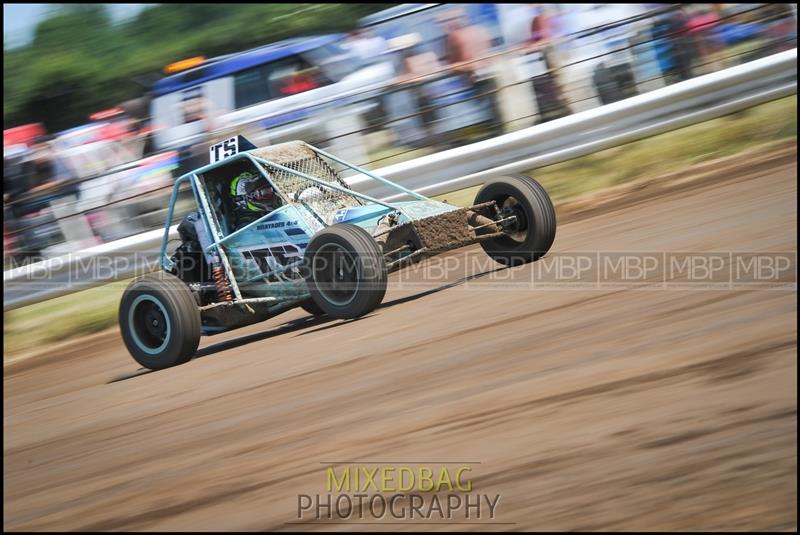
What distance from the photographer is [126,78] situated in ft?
54.3

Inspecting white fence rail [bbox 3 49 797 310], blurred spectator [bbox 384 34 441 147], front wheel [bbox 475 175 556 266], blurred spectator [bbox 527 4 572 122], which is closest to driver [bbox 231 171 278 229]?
front wheel [bbox 475 175 556 266]

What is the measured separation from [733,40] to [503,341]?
15.6ft

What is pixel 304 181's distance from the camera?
6.32m

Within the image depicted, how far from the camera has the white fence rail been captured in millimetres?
8109

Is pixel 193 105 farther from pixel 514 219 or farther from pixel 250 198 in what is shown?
pixel 514 219

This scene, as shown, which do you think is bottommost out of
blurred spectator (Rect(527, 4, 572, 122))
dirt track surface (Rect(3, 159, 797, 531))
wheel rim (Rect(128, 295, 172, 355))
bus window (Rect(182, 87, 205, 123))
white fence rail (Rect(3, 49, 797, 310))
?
dirt track surface (Rect(3, 159, 797, 531))

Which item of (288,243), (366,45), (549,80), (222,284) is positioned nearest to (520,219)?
(288,243)

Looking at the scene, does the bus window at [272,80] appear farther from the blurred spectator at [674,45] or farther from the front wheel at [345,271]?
the front wheel at [345,271]

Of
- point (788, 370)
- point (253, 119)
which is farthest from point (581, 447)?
point (253, 119)

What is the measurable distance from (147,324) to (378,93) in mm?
3277

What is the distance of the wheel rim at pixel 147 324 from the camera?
6.22 m

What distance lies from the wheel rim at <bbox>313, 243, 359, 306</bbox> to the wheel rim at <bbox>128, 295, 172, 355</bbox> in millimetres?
1109

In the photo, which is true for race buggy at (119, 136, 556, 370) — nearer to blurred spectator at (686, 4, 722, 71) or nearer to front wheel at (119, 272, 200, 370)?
front wheel at (119, 272, 200, 370)

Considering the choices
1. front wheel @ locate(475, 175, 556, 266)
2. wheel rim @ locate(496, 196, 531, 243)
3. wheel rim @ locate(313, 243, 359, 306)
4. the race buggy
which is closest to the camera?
wheel rim @ locate(313, 243, 359, 306)
